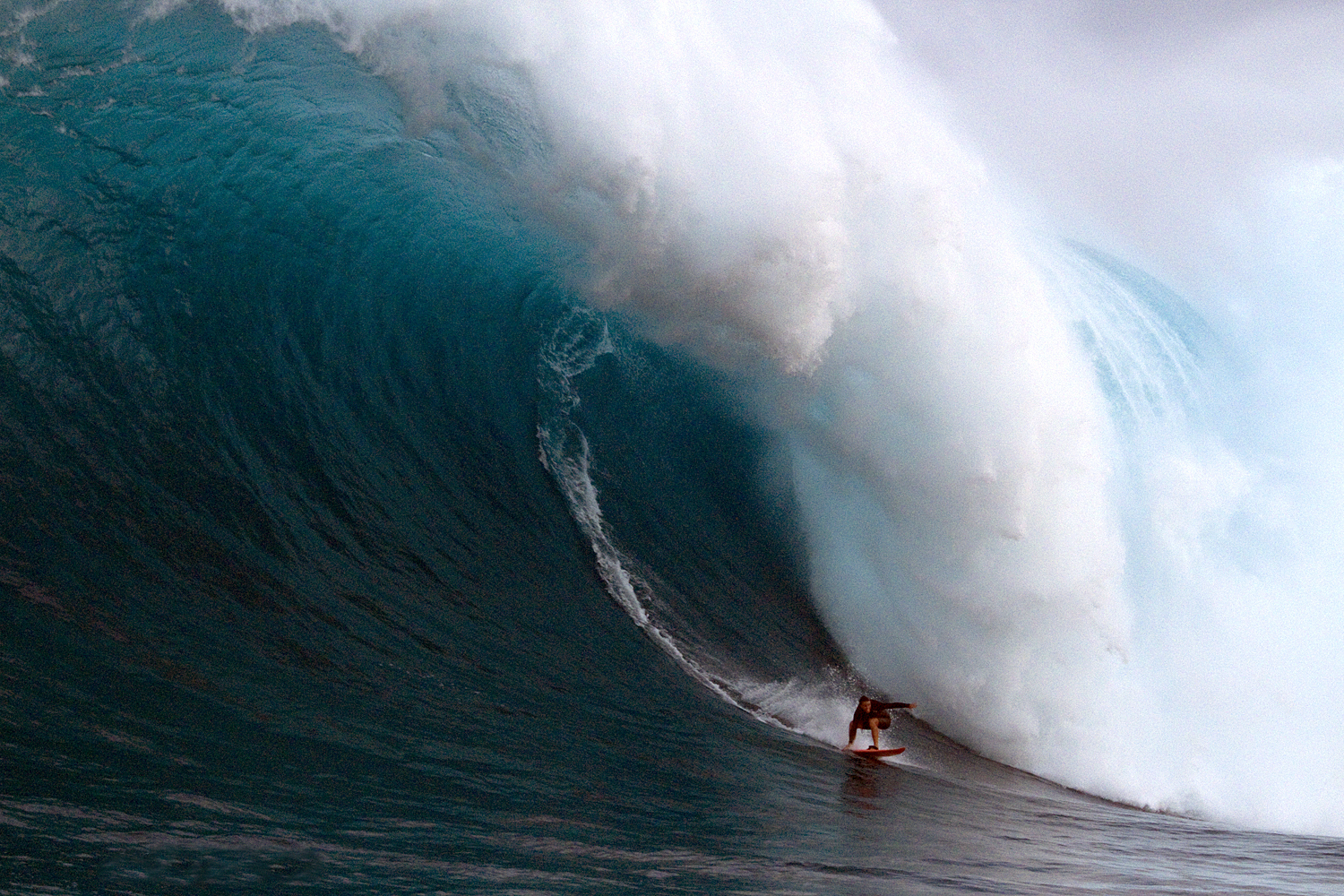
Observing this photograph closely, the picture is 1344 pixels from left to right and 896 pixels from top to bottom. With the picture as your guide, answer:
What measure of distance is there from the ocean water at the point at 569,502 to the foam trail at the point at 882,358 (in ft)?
0.14

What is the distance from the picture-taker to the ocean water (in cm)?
393

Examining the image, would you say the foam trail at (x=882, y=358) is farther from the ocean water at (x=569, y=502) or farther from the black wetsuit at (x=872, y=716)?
the black wetsuit at (x=872, y=716)

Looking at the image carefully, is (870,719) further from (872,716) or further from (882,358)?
(882,358)

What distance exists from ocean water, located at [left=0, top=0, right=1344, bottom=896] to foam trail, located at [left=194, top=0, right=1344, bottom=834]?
0.04m

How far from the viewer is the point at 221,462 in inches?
241

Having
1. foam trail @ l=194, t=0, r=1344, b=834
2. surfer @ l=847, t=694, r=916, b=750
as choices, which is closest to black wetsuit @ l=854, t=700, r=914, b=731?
surfer @ l=847, t=694, r=916, b=750

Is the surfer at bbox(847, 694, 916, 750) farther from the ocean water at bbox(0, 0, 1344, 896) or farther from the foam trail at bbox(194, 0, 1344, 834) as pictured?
the foam trail at bbox(194, 0, 1344, 834)

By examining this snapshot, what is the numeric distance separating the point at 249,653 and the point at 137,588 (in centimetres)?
67

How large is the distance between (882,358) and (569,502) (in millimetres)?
3219

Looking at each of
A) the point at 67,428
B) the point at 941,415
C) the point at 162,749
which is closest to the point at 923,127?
the point at 941,415

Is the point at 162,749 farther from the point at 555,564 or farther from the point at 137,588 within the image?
the point at 555,564

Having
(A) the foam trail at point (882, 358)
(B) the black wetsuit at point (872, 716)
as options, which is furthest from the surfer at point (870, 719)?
(A) the foam trail at point (882, 358)

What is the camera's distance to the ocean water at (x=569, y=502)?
155 inches

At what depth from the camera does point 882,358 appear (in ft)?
29.8
